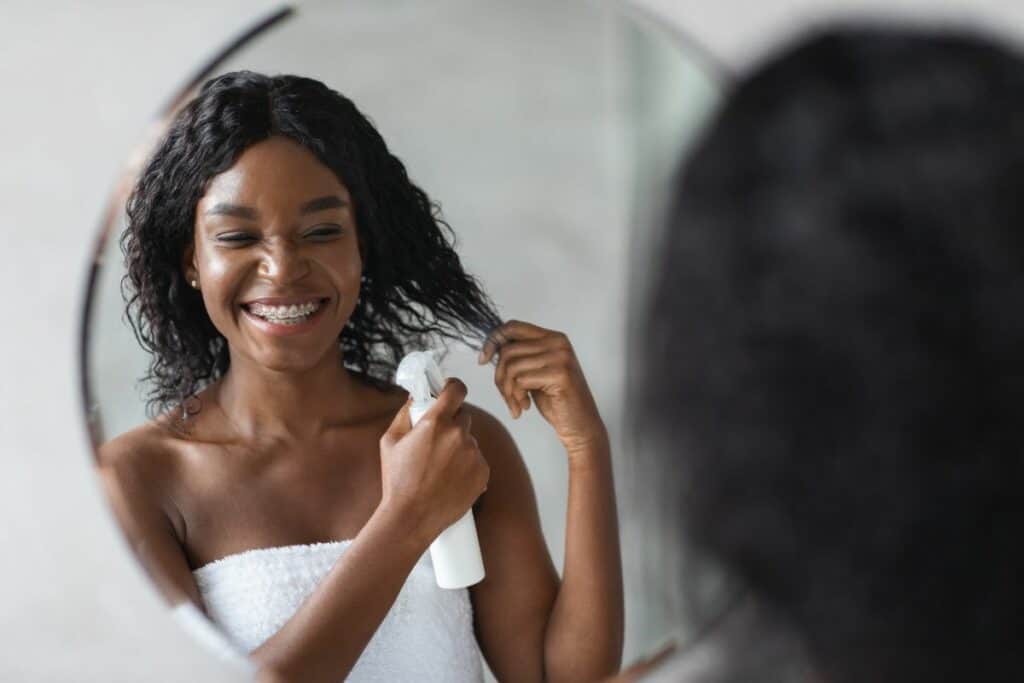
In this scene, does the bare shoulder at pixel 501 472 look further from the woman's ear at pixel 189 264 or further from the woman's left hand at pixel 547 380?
the woman's ear at pixel 189 264

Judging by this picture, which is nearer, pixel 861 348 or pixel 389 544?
pixel 861 348

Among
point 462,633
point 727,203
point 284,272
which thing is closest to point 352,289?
point 284,272

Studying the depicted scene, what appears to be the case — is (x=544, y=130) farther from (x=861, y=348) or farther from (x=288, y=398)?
(x=861, y=348)

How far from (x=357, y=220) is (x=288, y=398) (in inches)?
3.4

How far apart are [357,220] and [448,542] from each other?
144 millimetres

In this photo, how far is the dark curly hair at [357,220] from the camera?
0.51m

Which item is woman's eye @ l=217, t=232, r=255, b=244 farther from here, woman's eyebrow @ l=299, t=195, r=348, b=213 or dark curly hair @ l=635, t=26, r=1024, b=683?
dark curly hair @ l=635, t=26, r=1024, b=683

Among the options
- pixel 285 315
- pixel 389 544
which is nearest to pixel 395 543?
pixel 389 544

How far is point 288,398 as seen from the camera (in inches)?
21.2

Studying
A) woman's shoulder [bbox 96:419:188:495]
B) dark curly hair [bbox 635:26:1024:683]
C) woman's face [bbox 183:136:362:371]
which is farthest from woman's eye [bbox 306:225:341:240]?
dark curly hair [bbox 635:26:1024:683]

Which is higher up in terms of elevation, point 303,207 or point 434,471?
point 303,207

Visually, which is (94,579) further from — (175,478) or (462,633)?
(462,633)

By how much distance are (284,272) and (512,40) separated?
0.14 m

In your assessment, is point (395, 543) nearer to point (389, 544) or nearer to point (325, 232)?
point (389, 544)
